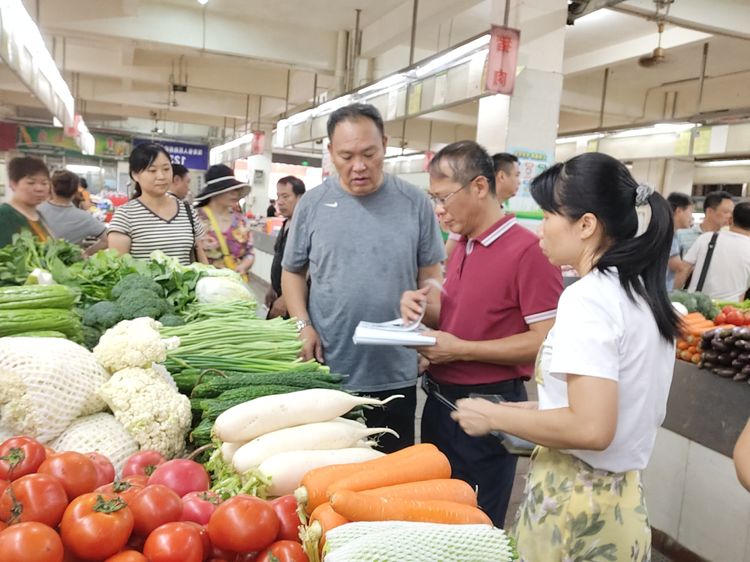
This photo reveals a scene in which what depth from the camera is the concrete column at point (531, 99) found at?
5.83 m

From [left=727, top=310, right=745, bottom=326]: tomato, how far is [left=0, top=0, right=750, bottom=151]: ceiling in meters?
2.70

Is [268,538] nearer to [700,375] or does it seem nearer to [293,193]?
[700,375]

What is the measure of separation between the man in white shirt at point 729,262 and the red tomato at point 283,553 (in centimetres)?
516

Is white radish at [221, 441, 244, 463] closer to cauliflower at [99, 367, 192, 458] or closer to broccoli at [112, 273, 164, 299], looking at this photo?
cauliflower at [99, 367, 192, 458]

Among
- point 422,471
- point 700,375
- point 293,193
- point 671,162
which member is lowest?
point 700,375


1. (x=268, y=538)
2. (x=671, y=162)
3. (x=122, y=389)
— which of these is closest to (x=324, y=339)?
(x=122, y=389)

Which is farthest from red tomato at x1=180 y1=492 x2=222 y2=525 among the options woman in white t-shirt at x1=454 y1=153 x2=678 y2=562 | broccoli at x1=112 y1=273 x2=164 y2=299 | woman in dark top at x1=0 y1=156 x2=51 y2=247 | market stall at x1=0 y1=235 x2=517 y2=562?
woman in dark top at x1=0 y1=156 x2=51 y2=247

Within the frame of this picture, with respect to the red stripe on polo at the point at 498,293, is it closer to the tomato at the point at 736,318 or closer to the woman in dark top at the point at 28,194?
the tomato at the point at 736,318

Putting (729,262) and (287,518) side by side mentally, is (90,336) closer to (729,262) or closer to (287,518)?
(287,518)

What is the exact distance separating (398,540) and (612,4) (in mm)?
5172

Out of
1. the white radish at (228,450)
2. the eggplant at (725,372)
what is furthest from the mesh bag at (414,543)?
the eggplant at (725,372)

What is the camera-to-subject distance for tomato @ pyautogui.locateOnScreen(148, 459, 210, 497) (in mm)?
1277

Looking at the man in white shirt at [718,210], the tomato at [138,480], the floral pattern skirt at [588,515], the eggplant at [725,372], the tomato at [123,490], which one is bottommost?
the floral pattern skirt at [588,515]

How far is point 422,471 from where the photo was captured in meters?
1.33
